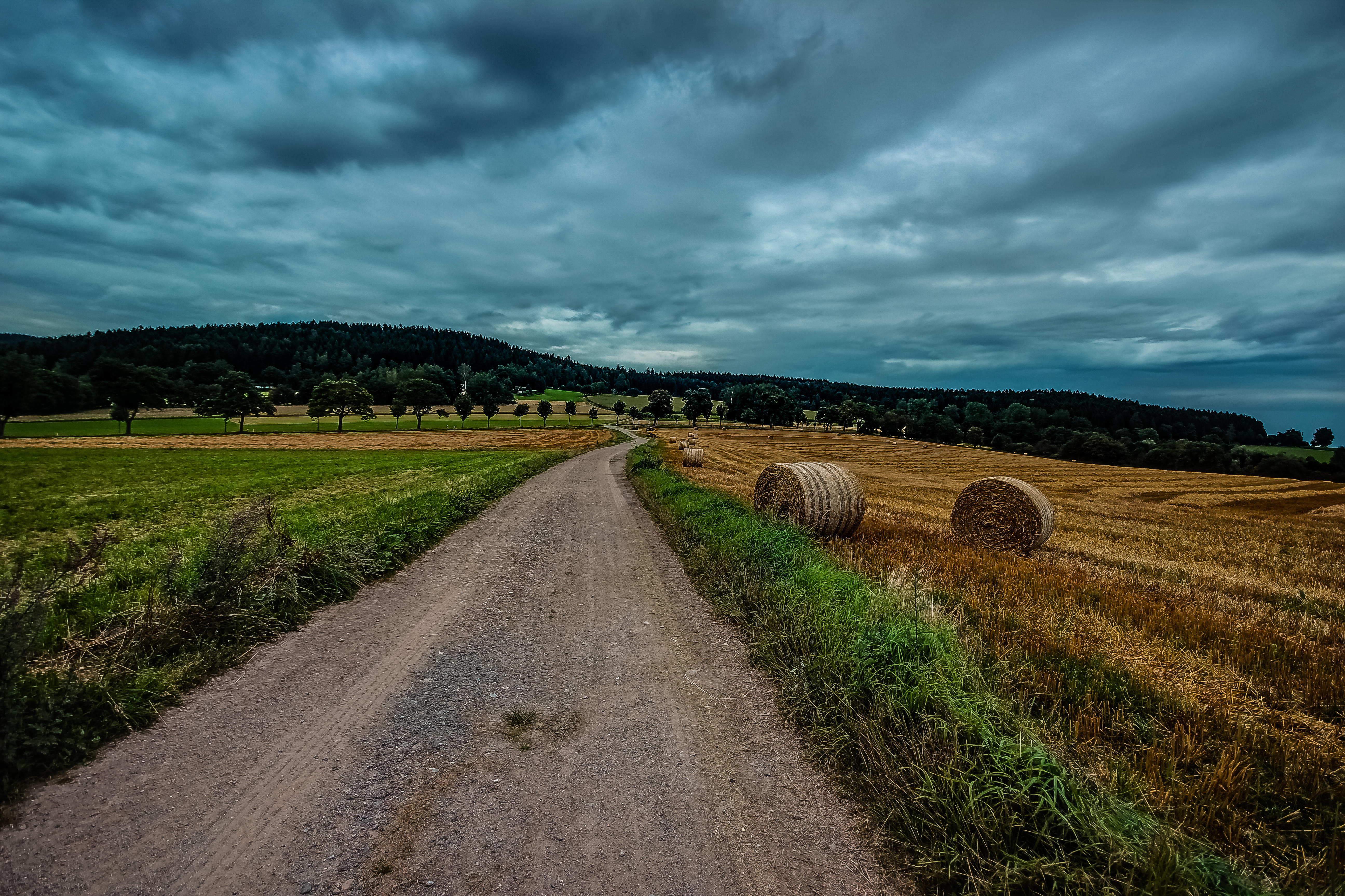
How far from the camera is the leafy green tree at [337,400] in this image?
87.4 m

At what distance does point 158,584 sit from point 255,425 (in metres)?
98.7

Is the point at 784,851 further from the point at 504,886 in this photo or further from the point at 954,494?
the point at 954,494

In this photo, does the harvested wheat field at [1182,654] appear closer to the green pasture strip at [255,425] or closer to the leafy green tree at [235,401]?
the green pasture strip at [255,425]

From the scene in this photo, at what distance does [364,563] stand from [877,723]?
803 cm

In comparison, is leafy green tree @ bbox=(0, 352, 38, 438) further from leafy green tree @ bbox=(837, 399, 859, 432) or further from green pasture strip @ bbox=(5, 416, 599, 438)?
leafy green tree @ bbox=(837, 399, 859, 432)

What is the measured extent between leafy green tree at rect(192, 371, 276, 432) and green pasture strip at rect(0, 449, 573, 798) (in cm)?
6864

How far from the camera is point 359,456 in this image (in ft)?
140

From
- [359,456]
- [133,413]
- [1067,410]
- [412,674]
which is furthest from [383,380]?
[1067,410]

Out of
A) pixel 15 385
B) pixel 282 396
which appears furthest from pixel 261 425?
pixel 15 385

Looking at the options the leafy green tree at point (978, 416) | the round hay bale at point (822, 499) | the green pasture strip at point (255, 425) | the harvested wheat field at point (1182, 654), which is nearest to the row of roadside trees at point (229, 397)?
the green pasture strip at point (255, 425)

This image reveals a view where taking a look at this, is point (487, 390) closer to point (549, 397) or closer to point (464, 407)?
point (464, 407)

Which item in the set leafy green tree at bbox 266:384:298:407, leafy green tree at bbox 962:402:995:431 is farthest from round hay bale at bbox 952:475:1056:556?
leafy green tree at bbox 266:384:298:407

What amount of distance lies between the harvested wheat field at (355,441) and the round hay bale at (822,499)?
41493 mm

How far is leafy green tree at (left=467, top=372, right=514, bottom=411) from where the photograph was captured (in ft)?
417
